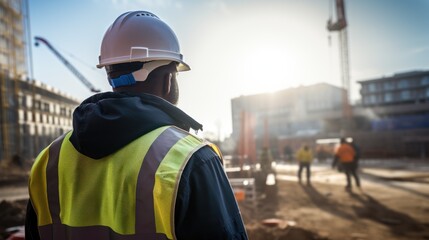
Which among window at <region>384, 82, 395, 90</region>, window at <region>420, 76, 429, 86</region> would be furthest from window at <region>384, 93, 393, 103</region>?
window at <region>420, 76, 429, 86</region>

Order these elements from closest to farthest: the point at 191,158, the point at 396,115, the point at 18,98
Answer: the point at 191,158 < the point at 18,98 < the point at 396,115

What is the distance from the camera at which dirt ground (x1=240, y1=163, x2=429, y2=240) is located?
19.5 feet

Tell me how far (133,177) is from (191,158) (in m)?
0.20

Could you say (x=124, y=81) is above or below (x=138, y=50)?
below

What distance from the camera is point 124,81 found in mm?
1372

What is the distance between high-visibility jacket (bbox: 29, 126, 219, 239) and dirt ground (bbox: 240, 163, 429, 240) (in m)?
4.80

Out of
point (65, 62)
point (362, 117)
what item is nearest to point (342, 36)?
point (362, 117)

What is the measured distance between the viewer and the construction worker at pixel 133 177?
1027 millimetres

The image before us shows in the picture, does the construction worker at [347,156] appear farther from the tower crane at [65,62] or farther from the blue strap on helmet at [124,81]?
the tower crane at [65,62]

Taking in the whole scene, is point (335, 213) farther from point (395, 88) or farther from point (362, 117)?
point (395, 88)

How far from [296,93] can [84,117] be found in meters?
75.9

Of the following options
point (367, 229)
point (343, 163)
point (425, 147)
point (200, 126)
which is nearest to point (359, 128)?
point (425, 147)

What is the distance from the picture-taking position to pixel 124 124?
109cm

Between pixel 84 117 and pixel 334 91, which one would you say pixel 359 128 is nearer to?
pixel 334 91
